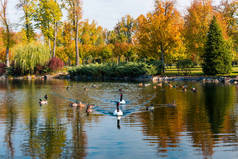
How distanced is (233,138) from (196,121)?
141 inches

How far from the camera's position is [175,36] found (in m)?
51.0

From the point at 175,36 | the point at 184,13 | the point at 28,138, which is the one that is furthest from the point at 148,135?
the point at 184,13

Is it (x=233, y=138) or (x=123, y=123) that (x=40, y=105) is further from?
(x=233, y=138)

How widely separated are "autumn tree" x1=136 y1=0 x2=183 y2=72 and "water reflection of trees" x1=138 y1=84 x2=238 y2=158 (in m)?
Answer: 28.9

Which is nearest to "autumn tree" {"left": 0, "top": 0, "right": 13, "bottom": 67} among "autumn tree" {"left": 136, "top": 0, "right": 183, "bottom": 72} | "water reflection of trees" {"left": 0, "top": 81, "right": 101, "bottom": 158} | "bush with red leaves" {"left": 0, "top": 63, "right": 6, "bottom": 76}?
"bush with red leaves" {"left": 0, "top": 63, "right": 6, "bottom": 76}

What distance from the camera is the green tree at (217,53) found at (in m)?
44.8

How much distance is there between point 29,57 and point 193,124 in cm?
4561

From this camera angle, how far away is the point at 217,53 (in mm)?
44812

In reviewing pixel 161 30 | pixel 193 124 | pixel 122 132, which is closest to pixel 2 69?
pixel 161 30

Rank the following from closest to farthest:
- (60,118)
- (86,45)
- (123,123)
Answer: (123,123) < (60,118) < (86,45)

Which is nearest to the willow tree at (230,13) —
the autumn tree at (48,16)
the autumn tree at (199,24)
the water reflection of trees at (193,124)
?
the autumn tree at (199,24)

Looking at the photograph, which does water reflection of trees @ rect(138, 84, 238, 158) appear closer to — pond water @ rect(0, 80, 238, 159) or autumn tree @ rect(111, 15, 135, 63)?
pond water @ rect(0, 80, 238, 159)

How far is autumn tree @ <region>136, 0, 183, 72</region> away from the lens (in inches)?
1996

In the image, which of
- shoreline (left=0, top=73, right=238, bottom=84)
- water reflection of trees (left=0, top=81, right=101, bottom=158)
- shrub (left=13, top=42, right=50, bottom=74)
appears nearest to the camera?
water reflection of trees (left=0, top=81, right=101, bottom=158)
